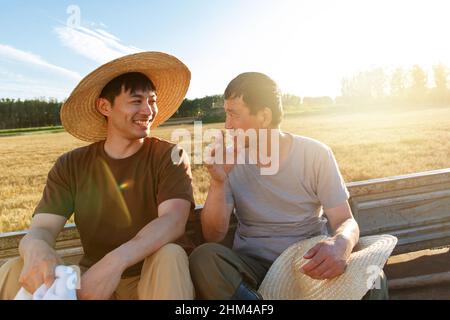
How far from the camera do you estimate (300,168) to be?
10.6ft

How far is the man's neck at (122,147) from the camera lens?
3.27m

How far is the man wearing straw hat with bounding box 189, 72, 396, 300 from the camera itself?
2.67 m

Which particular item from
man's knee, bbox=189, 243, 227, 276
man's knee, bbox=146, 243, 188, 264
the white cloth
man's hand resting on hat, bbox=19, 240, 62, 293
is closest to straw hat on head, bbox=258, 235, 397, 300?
man's knee, bbox=189, 243, 227, 276

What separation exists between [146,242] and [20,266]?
2.47 ft

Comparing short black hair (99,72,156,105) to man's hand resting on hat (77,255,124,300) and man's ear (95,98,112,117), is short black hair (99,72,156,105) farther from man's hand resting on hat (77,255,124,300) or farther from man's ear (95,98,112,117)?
man's hand resting on hat (77,255,124,300)

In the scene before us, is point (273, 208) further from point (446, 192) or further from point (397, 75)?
point (397, 75)

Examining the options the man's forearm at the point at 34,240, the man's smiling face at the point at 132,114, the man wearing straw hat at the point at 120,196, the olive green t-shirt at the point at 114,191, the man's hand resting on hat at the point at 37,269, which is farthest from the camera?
the man's smiling face at the point at 132,114

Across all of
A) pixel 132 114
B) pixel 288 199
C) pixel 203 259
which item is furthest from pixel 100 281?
pixel 288 199

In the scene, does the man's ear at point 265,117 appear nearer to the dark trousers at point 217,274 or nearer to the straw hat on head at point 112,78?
the straw hat on head at point 112,78

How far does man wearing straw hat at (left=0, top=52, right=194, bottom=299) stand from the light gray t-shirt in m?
0.49

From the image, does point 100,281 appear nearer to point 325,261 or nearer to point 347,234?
point 325,261

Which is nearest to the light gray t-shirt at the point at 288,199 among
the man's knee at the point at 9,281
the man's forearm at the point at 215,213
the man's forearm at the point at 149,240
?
the man's forearm at the point at 215,213

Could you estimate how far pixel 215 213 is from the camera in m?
3.18

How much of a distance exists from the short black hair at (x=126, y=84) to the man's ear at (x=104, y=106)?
0.03m
